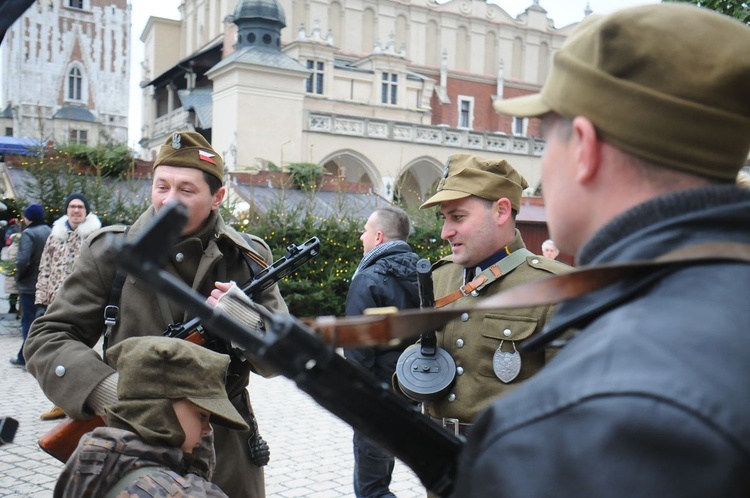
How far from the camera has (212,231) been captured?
139 inches

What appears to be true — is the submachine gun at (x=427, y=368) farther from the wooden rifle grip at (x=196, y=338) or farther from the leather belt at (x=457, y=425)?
the wooden rifle grip at (x=196, y=338)

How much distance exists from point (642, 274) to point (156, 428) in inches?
72.8

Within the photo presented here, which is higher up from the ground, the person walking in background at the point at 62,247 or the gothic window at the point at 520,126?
the gothic window at the point at 520,126

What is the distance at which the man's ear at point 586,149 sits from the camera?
122 centimetres

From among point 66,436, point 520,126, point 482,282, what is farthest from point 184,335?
point 520,126

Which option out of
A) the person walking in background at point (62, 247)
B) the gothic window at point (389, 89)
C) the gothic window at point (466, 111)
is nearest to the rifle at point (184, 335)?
the person walking in background at point (62, 247)

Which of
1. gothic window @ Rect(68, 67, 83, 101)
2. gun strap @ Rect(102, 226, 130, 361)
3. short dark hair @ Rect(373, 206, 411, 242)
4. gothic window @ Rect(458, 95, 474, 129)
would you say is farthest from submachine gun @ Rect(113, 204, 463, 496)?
gothic window @ Rect(68, 67, 83, 101)

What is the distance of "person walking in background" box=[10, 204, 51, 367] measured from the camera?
34.9 feet

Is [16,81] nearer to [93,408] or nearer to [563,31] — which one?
[563,31]

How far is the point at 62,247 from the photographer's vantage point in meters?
9.57

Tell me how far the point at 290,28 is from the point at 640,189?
49.9 metres

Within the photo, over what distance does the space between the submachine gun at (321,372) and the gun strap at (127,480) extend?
4.25 ft

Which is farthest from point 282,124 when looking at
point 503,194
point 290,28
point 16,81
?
point 16,81

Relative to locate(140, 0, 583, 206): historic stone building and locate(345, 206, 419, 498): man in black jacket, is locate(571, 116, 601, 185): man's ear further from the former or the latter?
locate(140, 0, 583, 206): historic stone building
